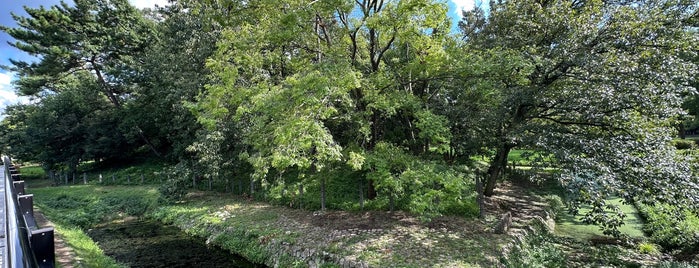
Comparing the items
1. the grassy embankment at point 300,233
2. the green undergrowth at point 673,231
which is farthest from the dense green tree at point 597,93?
the grassy embankment at point 300,233

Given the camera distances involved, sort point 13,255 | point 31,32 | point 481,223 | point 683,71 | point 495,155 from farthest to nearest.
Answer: point 31,32 → point 495,155 → point 481,223 → point 683,71 → point 13,255

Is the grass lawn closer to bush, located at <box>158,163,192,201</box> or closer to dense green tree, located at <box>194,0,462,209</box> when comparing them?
dense green tree, located at <box>194,0,462,209</box>

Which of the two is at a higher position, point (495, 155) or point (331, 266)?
point (495, 155)

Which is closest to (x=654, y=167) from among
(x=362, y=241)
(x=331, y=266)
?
(x=362, y=241)

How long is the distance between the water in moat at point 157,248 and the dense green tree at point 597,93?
864 centimetres

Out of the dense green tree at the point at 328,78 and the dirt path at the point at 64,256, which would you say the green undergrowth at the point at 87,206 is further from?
the dense green tree at the point at 328,78

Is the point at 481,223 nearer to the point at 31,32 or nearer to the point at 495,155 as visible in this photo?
the point at 495,155

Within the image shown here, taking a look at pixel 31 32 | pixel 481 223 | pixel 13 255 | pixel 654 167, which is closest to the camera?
pixel 13 255

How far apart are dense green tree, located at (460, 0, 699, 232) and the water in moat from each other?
8640 millimetres

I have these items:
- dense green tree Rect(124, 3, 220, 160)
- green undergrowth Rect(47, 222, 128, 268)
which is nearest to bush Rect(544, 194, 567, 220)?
green undergrowth Rect(47, 222, 128, 268)

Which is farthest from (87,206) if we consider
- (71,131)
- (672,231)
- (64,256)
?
(672,231)

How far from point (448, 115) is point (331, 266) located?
20.8 ft

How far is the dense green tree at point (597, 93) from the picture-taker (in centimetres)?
743

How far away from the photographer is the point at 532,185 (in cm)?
1602
